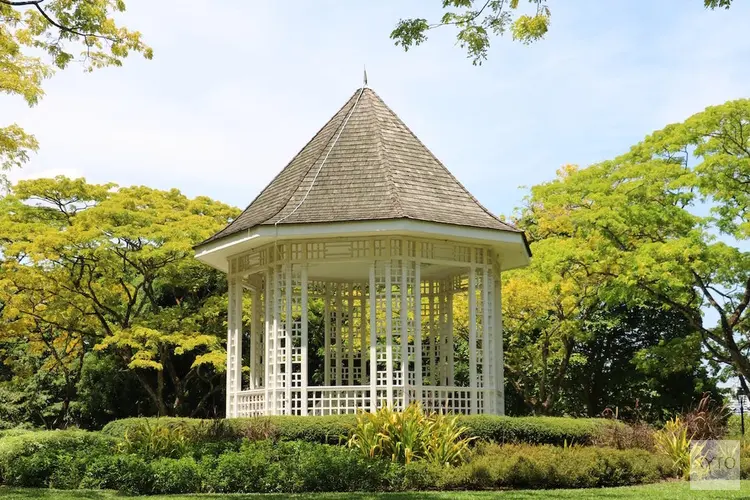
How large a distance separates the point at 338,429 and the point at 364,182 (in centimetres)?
517

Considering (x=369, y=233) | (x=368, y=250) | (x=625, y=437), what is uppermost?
(x=369, y=233)

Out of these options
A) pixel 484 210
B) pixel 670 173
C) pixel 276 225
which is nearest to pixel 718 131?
pixel 670 173

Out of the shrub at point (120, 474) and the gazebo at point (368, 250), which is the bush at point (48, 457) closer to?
the shrub at point (120, 474)

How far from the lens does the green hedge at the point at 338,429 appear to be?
1480 centimetres

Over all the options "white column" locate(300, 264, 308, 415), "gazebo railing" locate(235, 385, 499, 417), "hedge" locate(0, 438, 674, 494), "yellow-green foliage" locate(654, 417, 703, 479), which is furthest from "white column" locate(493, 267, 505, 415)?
"white column" locate(300, 264, 308, 415)

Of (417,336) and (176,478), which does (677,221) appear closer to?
(417,336)

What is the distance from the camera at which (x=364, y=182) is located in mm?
17656

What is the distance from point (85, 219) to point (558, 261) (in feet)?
42.9

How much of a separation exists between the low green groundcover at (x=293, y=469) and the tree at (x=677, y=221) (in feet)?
30.5

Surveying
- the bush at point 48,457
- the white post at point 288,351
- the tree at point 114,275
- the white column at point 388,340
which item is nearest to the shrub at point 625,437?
the white column at point 388,340

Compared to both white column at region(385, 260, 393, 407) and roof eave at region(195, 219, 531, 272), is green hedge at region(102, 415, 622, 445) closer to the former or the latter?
white column at region(385, 260, 393, 407)

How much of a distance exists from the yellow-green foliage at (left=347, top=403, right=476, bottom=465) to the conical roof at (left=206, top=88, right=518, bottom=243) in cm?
378

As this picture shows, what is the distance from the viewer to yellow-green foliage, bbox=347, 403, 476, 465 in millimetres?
13781

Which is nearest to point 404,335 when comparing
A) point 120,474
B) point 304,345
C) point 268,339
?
point 304,345
